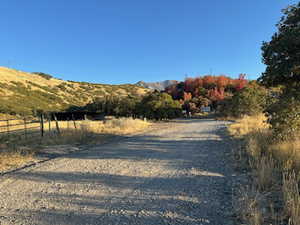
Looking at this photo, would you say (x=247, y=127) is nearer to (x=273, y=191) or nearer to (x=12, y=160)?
(x=273, y=191)

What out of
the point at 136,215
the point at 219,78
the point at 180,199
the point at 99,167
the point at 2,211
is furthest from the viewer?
the point at 219,78

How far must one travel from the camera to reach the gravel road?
3414 millimetres

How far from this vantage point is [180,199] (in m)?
4.02

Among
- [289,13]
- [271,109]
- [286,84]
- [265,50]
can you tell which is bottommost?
[271,109]

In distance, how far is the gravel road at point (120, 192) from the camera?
3.41m

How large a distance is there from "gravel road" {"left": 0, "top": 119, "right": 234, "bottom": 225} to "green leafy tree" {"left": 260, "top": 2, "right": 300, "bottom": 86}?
3671 mm

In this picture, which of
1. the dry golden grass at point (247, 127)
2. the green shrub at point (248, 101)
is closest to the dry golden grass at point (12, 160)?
the dry golden grass at point (247, 127)

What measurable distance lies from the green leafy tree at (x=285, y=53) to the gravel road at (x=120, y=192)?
12.0 ft

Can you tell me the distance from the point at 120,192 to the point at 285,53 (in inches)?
261

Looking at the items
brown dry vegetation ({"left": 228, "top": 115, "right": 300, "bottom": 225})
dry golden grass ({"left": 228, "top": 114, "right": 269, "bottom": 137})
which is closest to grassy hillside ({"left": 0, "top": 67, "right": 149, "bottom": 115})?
dry golden grass ({"left": 228, "top": 114, "right": 269, "bottom": 137})

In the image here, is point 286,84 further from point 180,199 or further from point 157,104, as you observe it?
point 157,104

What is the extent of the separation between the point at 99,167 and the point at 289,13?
26.1 ft

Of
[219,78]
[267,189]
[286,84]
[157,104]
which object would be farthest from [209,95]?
[267,189]

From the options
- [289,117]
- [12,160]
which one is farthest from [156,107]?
[12,160]
